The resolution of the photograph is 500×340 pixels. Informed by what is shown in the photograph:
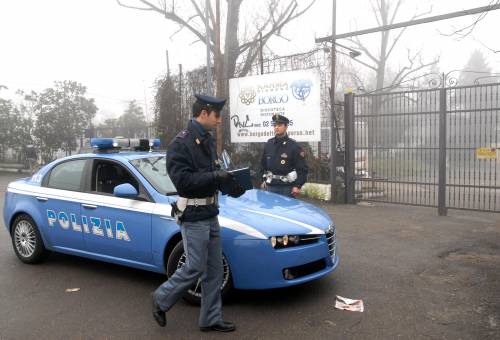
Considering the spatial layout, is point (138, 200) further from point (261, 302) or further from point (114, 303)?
point (261, 302)

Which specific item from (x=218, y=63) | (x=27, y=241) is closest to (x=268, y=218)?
(x=27, y=241)

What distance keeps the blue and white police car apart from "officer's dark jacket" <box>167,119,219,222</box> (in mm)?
607

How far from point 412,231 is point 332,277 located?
9.48ft

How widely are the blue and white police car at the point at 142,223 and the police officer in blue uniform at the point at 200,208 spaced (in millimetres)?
388

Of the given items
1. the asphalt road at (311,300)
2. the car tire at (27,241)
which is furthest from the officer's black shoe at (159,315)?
the car tire at (27,241)

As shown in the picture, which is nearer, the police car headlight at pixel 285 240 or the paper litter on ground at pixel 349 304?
the police car headlight at pixel 285 240

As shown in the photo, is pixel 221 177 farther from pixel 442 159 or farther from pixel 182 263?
pixel 442 159

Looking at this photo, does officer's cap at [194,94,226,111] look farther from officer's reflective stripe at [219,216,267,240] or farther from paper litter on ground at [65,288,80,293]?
paper litter on ground at [65,288,80,293]

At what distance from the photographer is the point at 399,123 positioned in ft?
31.2

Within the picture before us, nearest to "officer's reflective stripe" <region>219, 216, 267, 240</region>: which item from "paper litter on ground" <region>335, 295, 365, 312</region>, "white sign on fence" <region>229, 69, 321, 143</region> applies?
"paper litter on ground" <region>335, 295, 365, 312</region>

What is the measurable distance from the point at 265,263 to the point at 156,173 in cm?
173

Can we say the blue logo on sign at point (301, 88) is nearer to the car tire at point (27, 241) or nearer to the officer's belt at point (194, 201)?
the car tire at point (27, 241)

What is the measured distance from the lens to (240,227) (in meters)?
3.99

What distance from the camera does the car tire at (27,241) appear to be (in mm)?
5523
